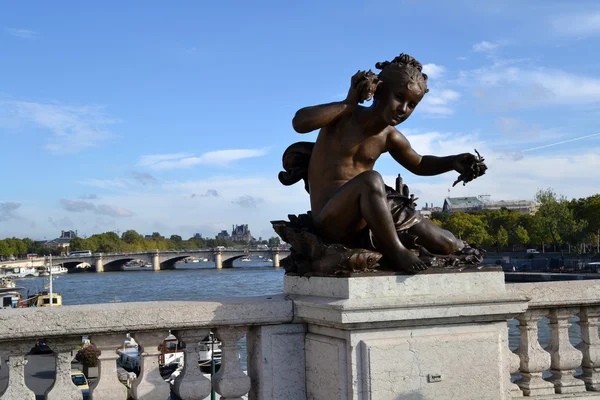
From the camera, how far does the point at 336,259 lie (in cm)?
382

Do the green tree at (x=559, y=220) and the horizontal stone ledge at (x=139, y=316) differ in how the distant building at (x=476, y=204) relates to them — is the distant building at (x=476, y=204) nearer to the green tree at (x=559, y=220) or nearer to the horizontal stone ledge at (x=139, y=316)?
the green tree at (x=559, y=220)

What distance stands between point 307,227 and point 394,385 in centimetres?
114

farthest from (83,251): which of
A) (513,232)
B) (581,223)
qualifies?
(581,223)

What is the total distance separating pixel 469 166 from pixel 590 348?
1.67 meters

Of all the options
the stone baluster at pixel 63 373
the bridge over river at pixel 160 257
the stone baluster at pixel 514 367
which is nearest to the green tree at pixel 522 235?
the bridge over river at pixel 160 257

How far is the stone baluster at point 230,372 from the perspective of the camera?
13.0 feet

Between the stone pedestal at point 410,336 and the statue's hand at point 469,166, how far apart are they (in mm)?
A: 777

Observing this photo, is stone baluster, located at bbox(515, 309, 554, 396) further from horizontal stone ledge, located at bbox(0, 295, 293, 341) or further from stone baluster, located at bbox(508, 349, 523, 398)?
horizontal stone ledge, located at bbox(0, 295, 293, 341)

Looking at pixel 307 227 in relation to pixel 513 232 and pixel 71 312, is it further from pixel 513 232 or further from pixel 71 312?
pixel 513 232

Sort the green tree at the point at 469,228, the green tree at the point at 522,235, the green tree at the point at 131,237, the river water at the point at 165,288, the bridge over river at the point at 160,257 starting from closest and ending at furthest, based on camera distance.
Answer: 1. the river water at the point at 165,288
2. the green tree at the point at 469,228
3. the green tree at the point at 522,235
4. the bridge over river at the point at 160,257
5. the green tree at the point at 131,237

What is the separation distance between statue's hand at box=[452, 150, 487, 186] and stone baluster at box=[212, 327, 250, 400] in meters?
1.78

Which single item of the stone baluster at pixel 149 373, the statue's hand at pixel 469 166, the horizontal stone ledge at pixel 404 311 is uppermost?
the statue's hand at pixel 469 166

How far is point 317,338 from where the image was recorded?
13.1ft

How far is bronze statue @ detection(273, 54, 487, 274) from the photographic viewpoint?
3.83 m
